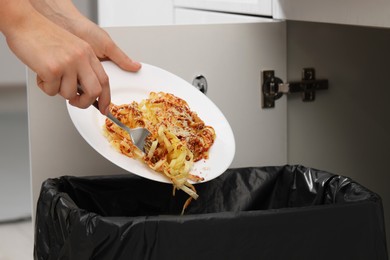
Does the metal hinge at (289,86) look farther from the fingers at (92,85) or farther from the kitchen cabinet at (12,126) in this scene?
the kitchen cabinet at (12,126)

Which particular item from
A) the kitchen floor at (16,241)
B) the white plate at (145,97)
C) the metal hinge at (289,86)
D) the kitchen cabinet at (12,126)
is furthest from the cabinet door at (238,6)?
the kitchen floor at (16,241)

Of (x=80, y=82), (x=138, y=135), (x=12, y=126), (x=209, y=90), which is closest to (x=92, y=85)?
(x=80, y=82)

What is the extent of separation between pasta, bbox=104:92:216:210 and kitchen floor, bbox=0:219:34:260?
1.10 metres

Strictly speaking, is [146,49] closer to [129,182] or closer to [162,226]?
[129,182]

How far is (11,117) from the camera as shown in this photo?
2258 millimetres

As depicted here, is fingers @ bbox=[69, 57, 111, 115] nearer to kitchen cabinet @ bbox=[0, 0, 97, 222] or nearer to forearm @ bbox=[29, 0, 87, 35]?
forearm @ bbox=[29, 0, 87, 35]

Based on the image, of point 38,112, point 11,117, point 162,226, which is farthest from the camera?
point 11,117

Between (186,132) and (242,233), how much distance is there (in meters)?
0.25

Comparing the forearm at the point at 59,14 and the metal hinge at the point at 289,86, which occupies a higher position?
the forearm at the point at 59,14

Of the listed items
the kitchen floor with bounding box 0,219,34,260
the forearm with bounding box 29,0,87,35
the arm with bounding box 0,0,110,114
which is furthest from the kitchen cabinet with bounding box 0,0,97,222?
the arm with bounding box 0,0,110,114

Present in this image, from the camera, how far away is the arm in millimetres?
915

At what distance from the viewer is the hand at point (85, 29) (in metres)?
1.16

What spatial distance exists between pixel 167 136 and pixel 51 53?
0.27 meters

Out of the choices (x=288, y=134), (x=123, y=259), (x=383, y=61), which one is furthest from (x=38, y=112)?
(x=383, y=61)
